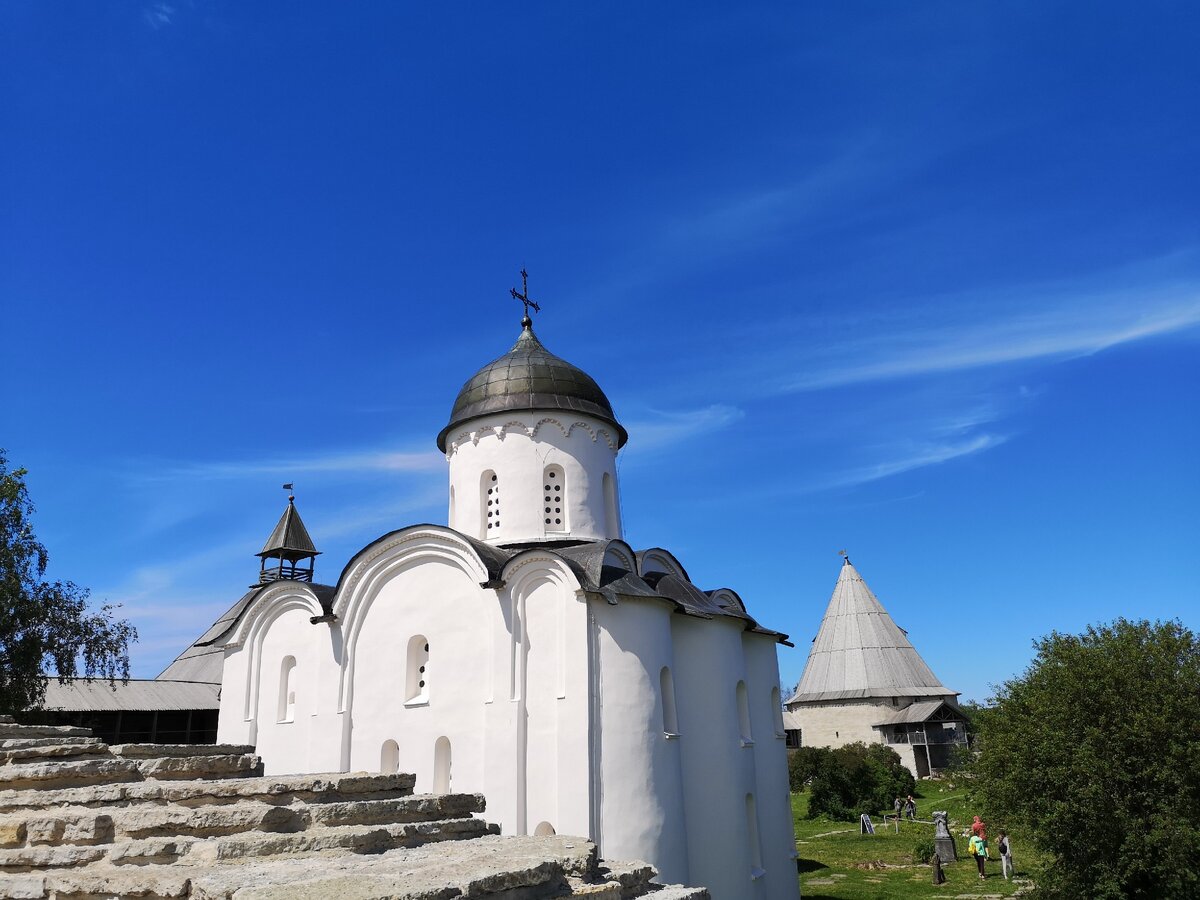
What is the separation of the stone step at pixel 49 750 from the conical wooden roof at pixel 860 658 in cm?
3359

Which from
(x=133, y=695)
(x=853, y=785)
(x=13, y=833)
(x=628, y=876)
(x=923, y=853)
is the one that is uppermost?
(x=133, y=695)

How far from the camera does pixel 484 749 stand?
13008 millimetres

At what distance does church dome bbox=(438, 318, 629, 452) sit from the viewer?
55.1ft

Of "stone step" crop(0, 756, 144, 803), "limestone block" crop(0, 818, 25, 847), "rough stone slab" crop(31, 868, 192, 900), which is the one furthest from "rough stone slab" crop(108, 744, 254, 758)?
"rough stone slab" crop(31, 868, 192, 900)

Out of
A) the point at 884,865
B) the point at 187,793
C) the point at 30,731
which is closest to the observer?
the point at 187,793

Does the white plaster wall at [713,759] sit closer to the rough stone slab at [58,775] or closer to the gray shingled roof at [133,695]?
the rough stone slab at [58,775]

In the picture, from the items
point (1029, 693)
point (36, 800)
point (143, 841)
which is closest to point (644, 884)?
point (143, 841)

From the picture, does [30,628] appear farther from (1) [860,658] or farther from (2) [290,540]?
(1) [860,658]

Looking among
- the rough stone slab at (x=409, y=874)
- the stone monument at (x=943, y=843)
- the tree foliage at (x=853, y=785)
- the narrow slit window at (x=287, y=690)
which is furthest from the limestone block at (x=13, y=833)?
the tree foliage at (x=853, y=785)

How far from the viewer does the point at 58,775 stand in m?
6.33

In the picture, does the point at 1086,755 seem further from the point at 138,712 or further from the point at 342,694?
the point at 138,712

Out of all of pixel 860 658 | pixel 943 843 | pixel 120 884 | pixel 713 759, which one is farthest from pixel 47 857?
pixel 860 658

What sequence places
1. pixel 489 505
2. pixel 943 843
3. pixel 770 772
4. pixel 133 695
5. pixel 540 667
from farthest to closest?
pixel 133 695, pixel 943 843, pixel 489 505, pixel 770 772, pixel 540 667

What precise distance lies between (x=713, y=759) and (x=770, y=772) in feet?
8.53
